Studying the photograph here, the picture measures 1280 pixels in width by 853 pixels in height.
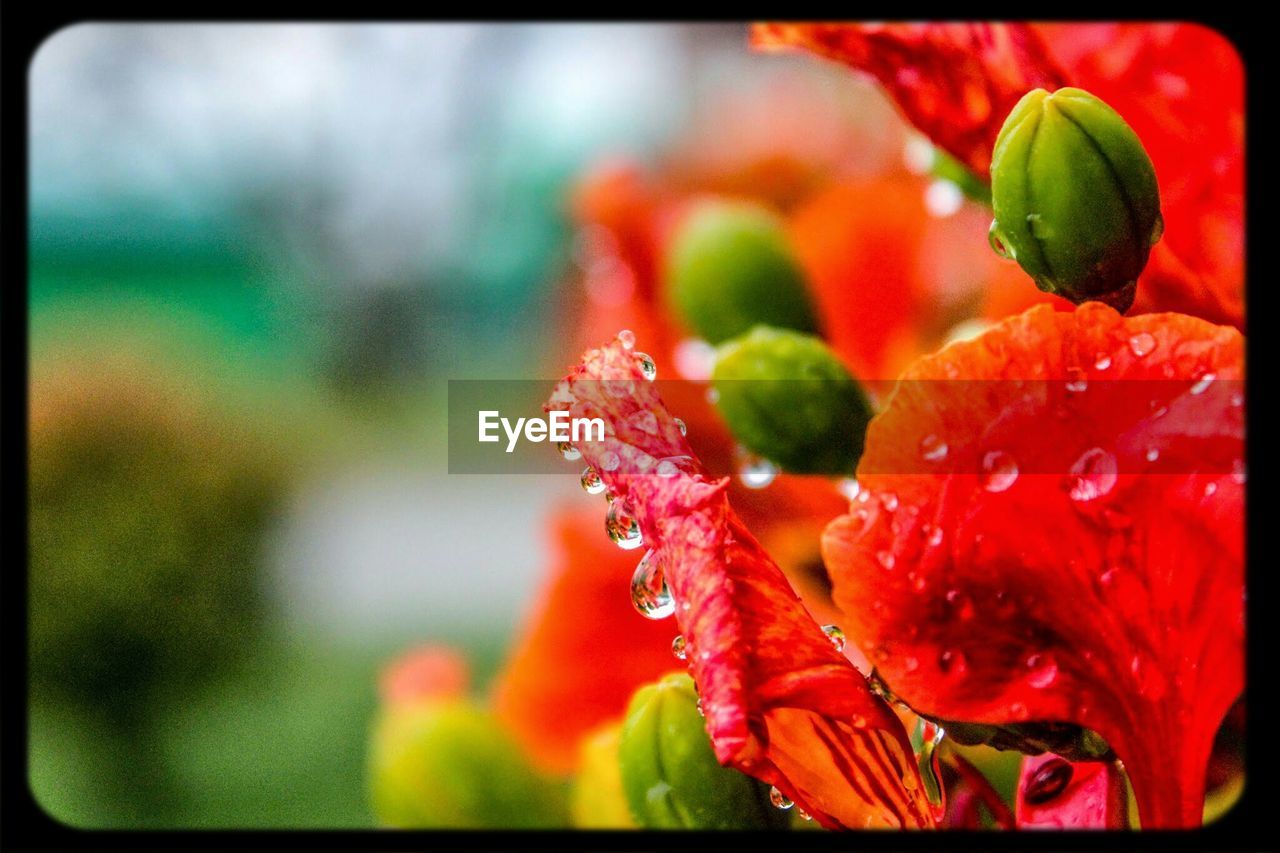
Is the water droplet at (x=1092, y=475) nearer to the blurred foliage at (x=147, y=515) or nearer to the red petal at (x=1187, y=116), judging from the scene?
the red petal at (x=1187, y=116)

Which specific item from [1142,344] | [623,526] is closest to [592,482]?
[623,526]

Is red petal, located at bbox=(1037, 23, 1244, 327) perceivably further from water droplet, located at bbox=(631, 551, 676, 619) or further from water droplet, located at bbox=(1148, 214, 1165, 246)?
water droplet, located at bbox=(631, 551, 676, 619)

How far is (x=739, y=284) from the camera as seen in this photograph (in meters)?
0.38

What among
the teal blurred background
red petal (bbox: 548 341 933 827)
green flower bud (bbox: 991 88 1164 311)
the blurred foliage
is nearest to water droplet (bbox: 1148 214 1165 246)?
green flower bud (bbox: 991 88 1164 311)

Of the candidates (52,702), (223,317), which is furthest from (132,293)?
(52,702)

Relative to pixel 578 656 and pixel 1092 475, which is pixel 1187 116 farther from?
pixel 578 656

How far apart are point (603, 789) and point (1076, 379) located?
0.18 m

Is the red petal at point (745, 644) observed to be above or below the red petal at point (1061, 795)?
above

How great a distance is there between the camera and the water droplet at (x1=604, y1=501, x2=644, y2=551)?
0.26 meters

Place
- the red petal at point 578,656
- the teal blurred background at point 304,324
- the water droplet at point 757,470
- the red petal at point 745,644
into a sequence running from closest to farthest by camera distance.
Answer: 1. the red petal at point 745,644
2. the water droplet at point 757,470
3. the red petal at point 578,656
4. the teal blurred background at point 304,324

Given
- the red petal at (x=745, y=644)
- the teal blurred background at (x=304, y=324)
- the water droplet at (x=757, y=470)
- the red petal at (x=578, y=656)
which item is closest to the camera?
the red petal at (x=745, y=644)

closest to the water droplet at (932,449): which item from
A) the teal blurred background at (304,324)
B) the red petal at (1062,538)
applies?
the red petal at (1062,538)

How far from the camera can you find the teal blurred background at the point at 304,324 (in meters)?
1.28

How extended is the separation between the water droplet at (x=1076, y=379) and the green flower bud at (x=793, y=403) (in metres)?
0.08
